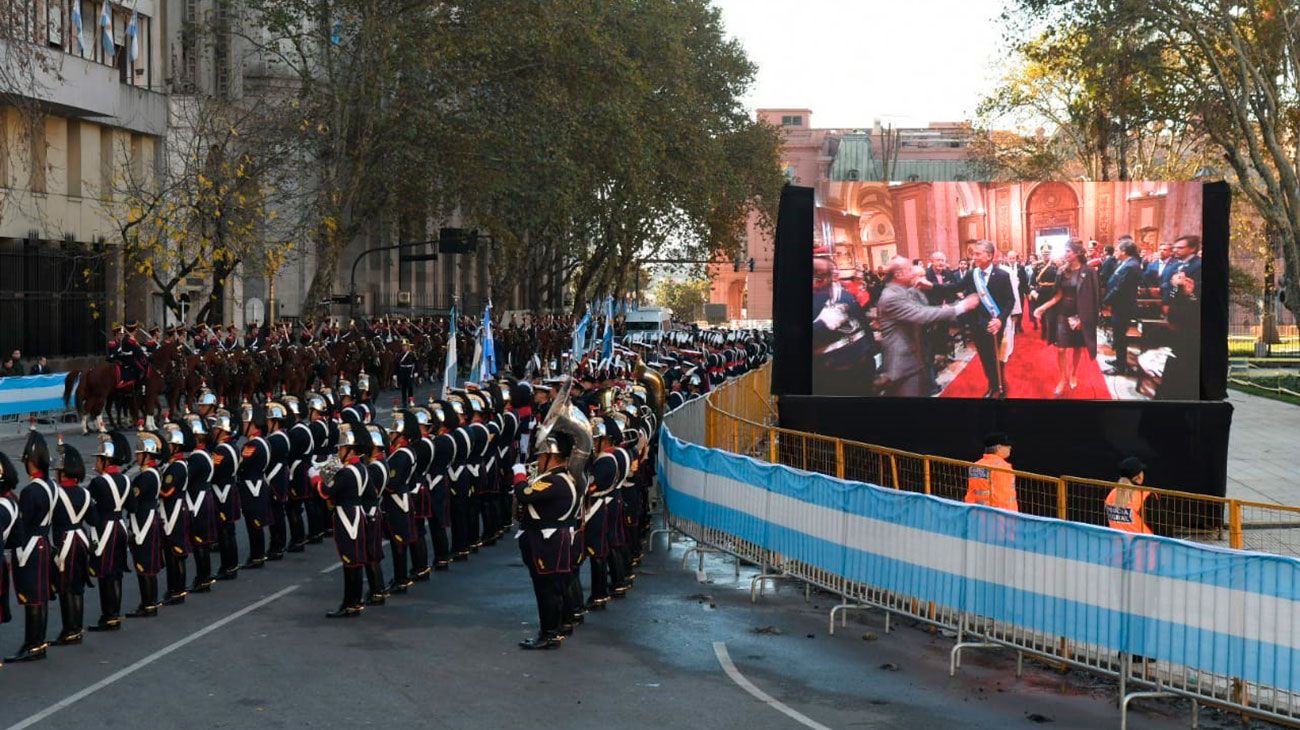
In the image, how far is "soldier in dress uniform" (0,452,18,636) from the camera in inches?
467

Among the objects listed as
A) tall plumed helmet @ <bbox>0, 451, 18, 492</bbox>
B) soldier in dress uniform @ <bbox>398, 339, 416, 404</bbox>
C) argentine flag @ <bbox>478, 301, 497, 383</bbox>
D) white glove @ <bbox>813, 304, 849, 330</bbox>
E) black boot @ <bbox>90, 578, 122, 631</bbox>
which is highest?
white glove @ <bbox>813, 304, 849, 330</bbox>

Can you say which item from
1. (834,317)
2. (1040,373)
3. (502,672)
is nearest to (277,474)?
(502,672)

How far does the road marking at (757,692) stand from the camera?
11.0 m

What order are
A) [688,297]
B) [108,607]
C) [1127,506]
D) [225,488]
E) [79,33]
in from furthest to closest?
[688,297] < [79,33] < [225,488] < [108,607] < [1127,506]

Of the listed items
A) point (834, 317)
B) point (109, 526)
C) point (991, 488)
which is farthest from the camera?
point (834, 317)

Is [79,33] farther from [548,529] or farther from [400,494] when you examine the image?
[548,529]

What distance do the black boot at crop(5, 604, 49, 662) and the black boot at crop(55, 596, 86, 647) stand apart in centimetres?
47

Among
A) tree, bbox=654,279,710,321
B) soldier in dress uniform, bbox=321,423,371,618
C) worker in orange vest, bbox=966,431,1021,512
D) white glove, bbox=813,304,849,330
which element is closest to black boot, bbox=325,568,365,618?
soldier in dress uniform, bbox=321,423,371,618

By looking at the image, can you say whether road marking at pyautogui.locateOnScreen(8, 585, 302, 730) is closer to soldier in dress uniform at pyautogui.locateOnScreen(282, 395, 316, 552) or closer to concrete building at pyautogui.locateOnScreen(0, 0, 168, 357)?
soldier in dress uniform at pyautogui.locateOnScreen(282, 395, 316, 552)

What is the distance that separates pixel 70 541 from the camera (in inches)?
497

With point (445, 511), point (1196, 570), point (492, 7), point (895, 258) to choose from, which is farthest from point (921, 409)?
point (492, 7)

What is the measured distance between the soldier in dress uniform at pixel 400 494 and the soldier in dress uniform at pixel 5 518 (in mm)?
3495

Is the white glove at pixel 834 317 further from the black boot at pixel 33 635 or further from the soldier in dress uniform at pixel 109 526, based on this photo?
the black boot at pixel 33 635

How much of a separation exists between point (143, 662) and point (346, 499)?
94.0 inches
